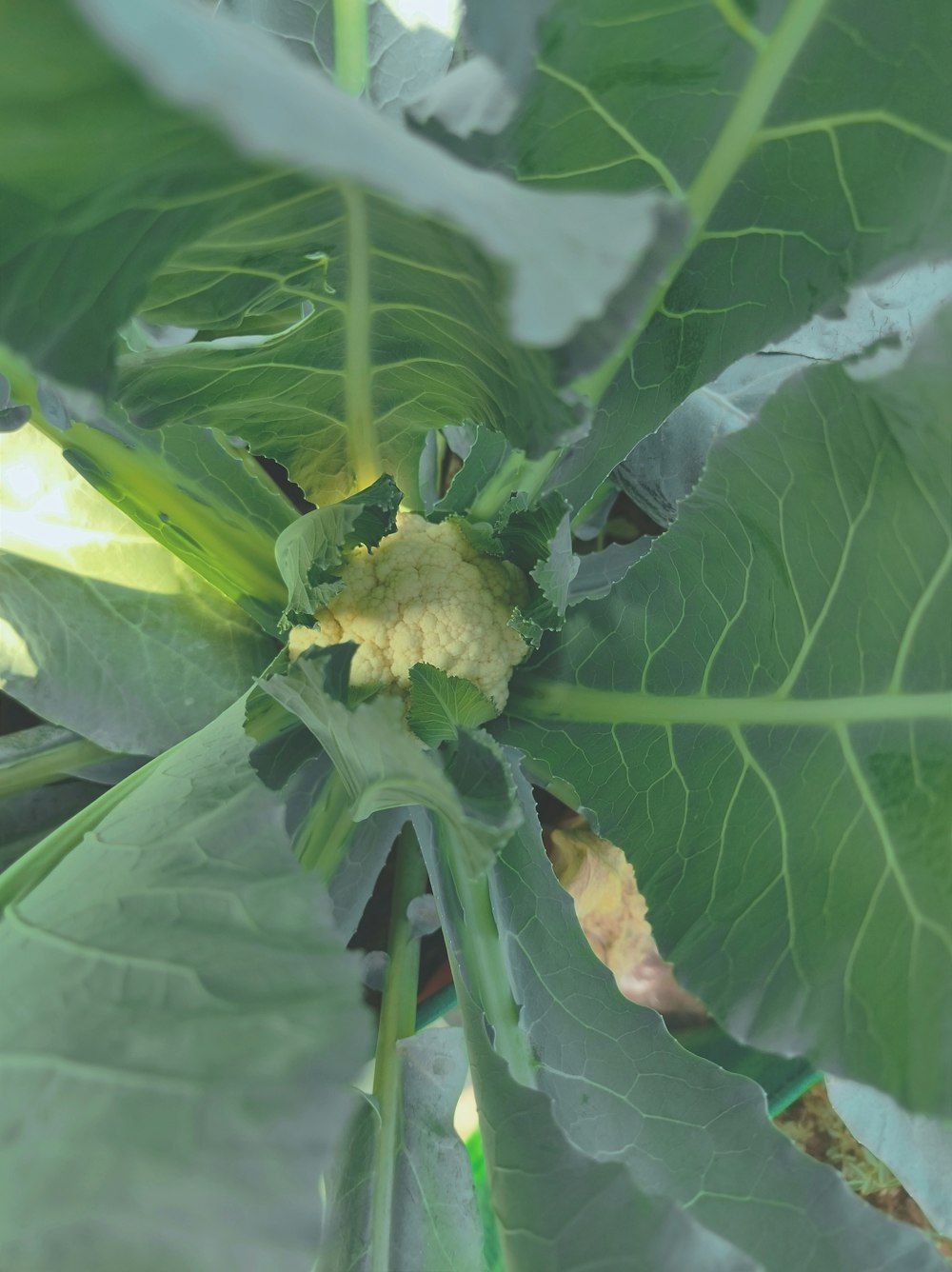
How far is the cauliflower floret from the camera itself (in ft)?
1.73

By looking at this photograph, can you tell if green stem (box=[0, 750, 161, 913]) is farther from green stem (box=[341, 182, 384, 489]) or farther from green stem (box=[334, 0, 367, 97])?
green stem (box=[334, 0, 367, 97])

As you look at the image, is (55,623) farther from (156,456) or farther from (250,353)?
(250,353)

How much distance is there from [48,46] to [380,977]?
0.53 metres

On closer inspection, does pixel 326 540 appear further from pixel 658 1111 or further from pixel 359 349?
pixel 658 1111

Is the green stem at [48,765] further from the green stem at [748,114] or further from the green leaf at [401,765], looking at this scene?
the green stem at [748,114]

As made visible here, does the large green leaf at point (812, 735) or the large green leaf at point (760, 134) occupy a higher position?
the large green leaf at point (760, 134)

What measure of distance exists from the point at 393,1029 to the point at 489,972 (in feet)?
0.38

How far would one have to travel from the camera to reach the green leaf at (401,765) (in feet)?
1.16

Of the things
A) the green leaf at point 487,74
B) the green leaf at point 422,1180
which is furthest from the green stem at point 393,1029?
the green leaf at point 487,74

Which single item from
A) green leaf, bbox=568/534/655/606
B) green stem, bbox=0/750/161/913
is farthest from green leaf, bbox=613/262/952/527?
green stem, bbox=0/750/161/913

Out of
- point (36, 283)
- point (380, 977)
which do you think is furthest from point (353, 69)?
point (380, 977)

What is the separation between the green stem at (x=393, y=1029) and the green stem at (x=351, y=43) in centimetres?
48

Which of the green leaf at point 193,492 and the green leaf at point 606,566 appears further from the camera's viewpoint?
the green leaf at point 606,566

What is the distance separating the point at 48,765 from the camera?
2.08ft
